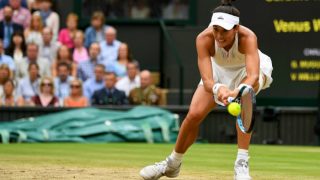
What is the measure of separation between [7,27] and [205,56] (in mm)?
10553

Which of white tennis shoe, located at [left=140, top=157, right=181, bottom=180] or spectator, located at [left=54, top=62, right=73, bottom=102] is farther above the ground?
white tennis shoe, located at [left=140, top=157, right=181, bottom=180]

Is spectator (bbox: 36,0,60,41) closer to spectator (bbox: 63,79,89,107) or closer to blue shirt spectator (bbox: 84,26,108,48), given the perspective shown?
blue shirt spectator (bbox: 84,26,108,48)

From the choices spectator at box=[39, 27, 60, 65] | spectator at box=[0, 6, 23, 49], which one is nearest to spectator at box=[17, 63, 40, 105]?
spectator at box=[39, 27, 60, 65]

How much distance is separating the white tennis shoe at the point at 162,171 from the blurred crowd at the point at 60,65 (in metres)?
7.81

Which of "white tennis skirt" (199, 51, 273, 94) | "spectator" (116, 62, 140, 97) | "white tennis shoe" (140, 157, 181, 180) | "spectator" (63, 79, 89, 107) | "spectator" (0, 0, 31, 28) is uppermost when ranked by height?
"white tennis skirt" (199, 51, 273, 94)

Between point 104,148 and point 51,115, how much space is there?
2.41 metres

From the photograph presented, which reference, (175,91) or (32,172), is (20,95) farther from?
(32,172)

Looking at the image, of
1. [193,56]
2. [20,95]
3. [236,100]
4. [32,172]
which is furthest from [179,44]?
[236,100]

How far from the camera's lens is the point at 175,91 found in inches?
703

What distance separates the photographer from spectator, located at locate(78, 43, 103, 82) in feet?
56.7

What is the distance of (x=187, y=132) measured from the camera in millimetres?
8453

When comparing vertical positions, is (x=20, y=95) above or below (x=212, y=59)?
below

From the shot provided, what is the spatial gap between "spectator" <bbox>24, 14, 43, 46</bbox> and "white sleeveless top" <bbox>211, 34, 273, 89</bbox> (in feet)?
30.6

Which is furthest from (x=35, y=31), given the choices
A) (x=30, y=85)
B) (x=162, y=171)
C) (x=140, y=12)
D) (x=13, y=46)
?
(x=162, y=171)
